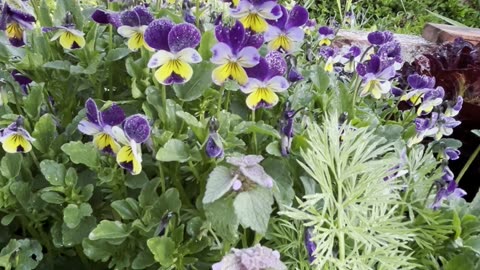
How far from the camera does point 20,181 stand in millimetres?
813

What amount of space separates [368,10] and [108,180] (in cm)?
331

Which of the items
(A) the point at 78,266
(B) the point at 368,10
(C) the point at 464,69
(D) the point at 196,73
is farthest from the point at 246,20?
(B) the point at 368,10

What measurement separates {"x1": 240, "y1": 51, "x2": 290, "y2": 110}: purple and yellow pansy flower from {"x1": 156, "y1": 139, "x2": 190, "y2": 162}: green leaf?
0.39ft

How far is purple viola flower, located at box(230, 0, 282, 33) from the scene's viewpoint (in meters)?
0.81

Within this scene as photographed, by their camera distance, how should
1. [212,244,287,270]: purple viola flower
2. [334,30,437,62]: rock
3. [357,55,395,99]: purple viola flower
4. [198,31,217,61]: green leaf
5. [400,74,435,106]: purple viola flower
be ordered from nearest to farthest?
[212,244,287,270]: purple viola flower
[198,31,217,61]: green leaf
[357,55,395,99]: purple viola flower
[400,74,435,106]: purple viola flower
[334,30,437,62]: rock

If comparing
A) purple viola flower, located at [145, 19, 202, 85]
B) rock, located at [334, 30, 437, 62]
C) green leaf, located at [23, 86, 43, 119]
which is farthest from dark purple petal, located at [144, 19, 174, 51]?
rock, located at [334, 30, 437, 62]

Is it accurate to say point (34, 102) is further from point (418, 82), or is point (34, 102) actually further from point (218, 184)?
point (418, 82)

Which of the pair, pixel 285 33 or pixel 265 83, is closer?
pixel 265 83

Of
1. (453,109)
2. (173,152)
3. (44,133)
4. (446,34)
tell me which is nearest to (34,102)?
(44,133)

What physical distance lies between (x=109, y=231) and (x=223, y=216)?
0.16 metres

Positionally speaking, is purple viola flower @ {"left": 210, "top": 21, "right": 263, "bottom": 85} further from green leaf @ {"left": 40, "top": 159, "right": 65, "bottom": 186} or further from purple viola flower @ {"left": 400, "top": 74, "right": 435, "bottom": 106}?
purple viola flower @ {"left": 400, "top": 74, "right": 435, "bottom": 106}

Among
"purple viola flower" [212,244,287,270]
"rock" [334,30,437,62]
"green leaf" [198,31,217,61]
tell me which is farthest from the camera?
"rock" [334,30,437,62]

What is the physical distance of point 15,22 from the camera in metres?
0.89

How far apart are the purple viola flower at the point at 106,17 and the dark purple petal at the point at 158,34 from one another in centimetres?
14
